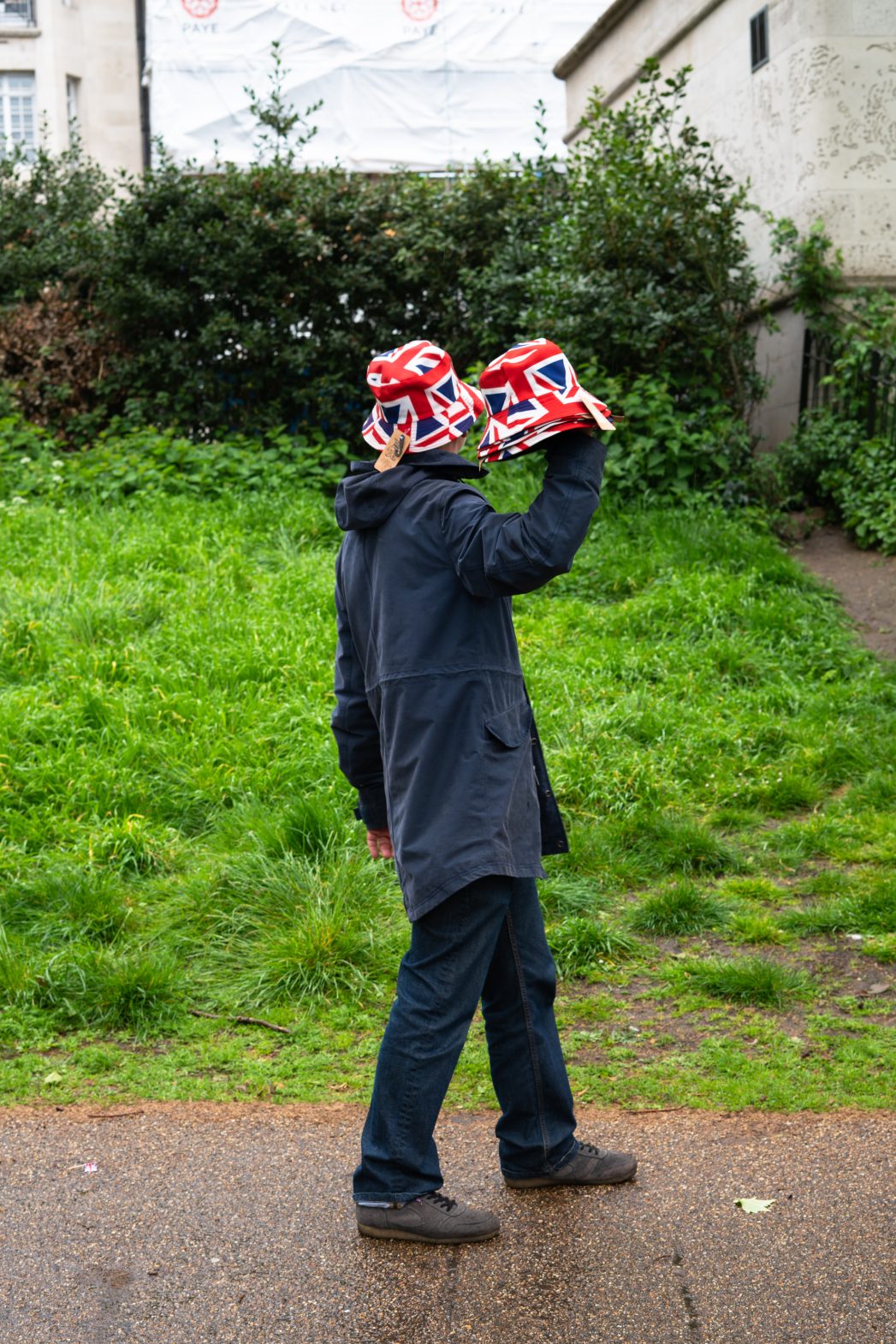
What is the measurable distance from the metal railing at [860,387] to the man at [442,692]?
7.03 metres

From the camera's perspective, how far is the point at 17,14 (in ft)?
100

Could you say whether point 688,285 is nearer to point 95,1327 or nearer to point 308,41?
point 95,1327

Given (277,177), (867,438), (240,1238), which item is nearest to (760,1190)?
(240,1238)

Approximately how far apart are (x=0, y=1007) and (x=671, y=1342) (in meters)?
2.58

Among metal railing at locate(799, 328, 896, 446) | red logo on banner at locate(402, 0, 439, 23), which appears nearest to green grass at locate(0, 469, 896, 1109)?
metal railing at locate(799, 328, 896, 446)

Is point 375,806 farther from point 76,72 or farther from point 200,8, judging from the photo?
point 76,72

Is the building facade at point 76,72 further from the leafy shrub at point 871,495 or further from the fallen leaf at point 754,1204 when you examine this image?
the fallen leaf at point 754,1204

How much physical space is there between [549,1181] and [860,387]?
770cm

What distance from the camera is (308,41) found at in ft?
83.9

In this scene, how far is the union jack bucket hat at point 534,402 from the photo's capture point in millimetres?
2805

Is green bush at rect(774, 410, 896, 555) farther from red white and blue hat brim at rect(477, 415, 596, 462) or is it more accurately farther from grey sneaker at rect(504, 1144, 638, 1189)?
red white and blue hat brim at rect(477, 415, 596, 462)

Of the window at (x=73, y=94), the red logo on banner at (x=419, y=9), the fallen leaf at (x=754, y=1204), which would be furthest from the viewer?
the window at (x=73, y=94)

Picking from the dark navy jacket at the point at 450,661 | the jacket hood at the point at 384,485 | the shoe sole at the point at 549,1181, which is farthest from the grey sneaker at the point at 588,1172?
the jacket hood at the point at 384,485

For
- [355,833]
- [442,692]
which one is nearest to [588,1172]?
[442,692]
